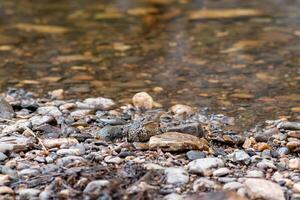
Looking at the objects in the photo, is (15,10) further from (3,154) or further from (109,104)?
(3,154)

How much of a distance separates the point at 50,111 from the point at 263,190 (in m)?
1.64

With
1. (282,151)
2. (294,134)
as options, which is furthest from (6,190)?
(294,134)

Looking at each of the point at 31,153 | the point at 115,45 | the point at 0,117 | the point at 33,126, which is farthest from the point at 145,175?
the point at 115,45

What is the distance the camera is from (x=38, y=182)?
2.52 metres

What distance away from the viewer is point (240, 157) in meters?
2.90

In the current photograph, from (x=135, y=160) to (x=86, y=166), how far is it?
0.24 metres

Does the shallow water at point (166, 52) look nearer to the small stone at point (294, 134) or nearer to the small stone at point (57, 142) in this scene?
the small stone at point (294, 134)

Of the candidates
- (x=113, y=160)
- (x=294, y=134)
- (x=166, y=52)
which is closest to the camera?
(x=113, y=160)

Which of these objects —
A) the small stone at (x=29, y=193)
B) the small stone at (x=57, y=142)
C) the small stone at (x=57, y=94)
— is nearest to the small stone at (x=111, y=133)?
the small stone at (x=57, y=142)

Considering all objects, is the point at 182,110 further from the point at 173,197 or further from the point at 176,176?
the point at 173,197

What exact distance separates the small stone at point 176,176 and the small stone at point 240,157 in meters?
0.35

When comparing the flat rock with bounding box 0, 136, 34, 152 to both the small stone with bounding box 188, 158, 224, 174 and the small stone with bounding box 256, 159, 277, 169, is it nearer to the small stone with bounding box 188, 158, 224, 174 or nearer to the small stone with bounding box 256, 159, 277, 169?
the small stone with bounding box 188, 158, 224, 174

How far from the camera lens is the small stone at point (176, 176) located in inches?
100

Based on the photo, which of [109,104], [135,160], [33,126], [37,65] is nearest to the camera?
[135,160]
